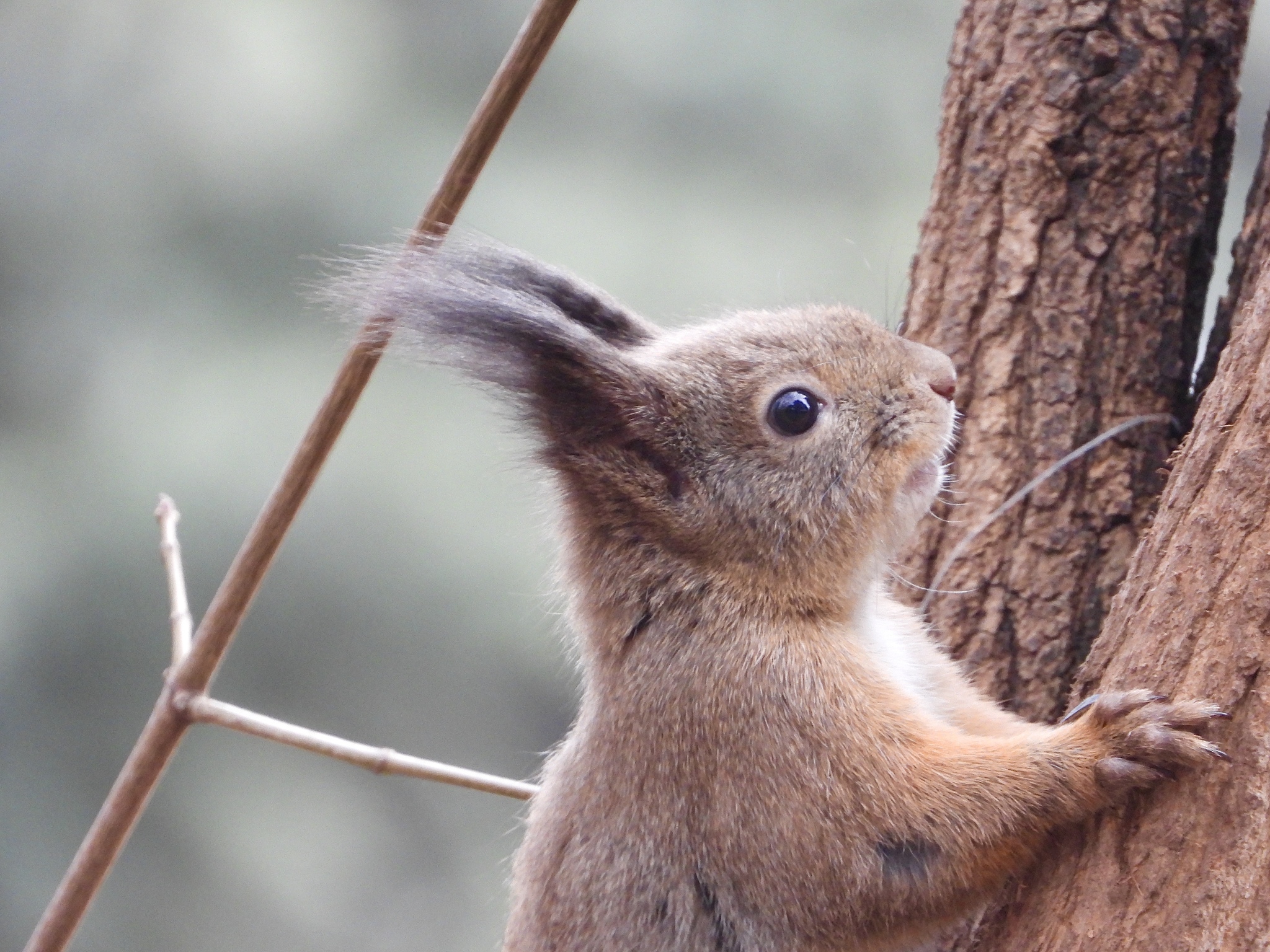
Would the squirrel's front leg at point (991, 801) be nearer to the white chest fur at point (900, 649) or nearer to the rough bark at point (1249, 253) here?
the white chest fur at point (900, 649)

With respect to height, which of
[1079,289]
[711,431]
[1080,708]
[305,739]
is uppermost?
[1079,289]

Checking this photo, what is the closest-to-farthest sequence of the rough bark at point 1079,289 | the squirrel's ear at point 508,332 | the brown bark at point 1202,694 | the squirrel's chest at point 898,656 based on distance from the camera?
the brown bark at point 1202,694 < the squirrel's ear at point 508,332 < the squirrel's chest at point 898,656 < the rough bark at point 1079,289

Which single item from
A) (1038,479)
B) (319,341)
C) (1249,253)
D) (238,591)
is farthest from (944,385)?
(319,341)

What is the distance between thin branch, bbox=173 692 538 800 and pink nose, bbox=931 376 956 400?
1.24 meters

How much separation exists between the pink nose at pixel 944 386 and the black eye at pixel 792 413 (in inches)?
9.8

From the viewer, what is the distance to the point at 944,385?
2.46m

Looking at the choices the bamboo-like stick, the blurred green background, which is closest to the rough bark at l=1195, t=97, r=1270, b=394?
the bamboo-like stick

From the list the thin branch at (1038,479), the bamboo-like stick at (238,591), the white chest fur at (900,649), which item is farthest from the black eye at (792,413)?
the bamboo-like stick at (238,591)

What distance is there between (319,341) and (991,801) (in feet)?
11.8

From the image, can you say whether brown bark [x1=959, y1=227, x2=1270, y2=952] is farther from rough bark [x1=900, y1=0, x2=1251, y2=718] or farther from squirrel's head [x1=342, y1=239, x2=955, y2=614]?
rough bark [x1=900, y1=0, x2=1251, y2=718]

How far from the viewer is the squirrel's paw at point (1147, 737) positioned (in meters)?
1.64

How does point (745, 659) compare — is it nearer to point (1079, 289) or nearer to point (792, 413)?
point (792, 413)

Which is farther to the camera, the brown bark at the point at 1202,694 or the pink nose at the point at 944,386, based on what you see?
the pink nose at the point at 944,386

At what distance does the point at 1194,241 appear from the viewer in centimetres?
277
